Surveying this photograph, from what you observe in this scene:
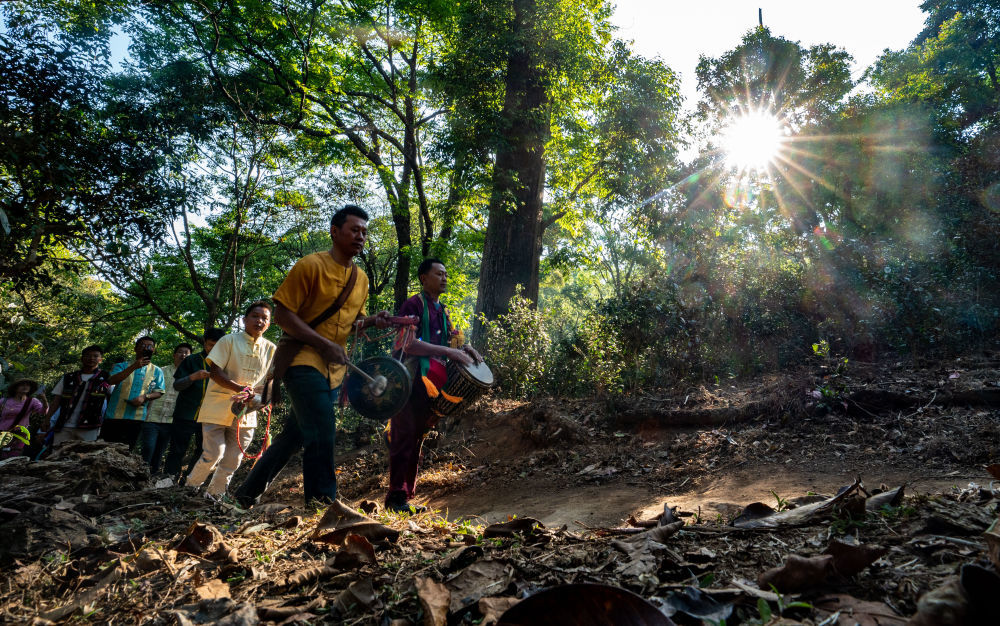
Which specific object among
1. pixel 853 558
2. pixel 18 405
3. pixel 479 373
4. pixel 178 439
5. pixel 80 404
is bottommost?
pixel 178 439

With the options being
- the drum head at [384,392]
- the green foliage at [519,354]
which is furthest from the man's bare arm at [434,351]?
the green foliage at [519,354]

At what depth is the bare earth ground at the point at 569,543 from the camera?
5.46 feet

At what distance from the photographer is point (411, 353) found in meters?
4.44

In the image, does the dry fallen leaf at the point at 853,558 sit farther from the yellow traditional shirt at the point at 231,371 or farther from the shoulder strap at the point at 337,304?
the yellow traditional shirt at the point at 231,371

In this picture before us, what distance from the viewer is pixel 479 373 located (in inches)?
179

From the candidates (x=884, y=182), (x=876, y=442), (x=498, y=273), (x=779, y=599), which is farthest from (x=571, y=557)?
(x=884, y=182)

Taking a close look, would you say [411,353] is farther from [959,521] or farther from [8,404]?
[8,404]

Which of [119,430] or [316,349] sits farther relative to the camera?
[119,430]

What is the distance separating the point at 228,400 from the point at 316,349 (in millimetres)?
2283

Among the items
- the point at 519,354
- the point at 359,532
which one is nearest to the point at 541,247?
the point at 519,354

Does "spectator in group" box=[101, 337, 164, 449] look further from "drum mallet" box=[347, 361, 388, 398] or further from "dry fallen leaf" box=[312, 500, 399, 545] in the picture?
"dry fallen leaf" box=[312, 500, 399, 545]

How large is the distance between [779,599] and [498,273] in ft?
31.0

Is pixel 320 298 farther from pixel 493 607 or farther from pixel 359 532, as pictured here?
pixel 493 607

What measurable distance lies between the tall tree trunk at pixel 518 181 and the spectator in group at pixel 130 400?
5.38m
